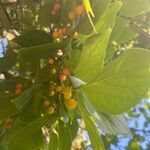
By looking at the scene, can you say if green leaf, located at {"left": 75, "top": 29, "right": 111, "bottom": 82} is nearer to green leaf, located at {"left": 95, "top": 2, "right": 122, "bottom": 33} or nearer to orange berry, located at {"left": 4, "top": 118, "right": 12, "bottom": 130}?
green leaf, located at {"left": 95, "top": 2, "right": 122, "bottom": 33}

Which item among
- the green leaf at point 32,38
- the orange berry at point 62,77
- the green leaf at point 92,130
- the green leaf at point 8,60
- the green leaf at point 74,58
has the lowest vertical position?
the green leaf at point 92,130

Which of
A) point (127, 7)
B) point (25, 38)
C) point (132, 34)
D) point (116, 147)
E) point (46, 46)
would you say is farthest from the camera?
point (116, 147)

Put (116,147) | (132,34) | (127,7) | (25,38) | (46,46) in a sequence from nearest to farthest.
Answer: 1. (46,46)
2. (25,38)
3. (127,7)
4. (132,34)
5. (116,147)

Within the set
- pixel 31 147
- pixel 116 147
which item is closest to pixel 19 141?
pixel 31 147

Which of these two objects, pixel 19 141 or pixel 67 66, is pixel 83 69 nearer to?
pixel 67 66

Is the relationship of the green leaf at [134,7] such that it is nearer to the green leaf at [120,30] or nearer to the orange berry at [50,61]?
the green leaf at [120,30]

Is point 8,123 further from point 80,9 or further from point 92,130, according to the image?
point 80,9

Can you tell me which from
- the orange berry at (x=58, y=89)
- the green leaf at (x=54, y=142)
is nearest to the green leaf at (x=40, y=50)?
the orange berry at (x=58, y=89)
